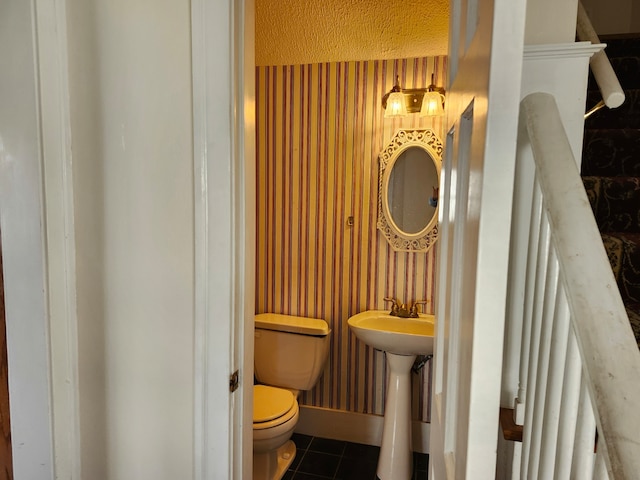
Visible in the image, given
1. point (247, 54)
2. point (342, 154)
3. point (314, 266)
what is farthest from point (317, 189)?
point (247, 54)

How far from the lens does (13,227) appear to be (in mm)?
1060

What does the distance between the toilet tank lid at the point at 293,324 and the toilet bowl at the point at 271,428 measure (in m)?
0.35

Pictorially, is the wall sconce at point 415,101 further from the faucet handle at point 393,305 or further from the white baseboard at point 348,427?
the white baseboard at point 348,427

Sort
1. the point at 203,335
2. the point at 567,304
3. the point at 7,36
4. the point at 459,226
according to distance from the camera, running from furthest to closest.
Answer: the point at 203,335
the point at 7,36
the point at 459,226
the point at 567,304

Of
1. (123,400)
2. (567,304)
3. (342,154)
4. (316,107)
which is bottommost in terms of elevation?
(123,400)

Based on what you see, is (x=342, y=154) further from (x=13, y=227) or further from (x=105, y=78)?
→ (x=13, y=227)

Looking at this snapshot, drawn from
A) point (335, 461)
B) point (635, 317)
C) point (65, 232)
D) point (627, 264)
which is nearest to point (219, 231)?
point (65, 232)

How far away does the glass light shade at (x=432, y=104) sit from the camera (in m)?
2.25

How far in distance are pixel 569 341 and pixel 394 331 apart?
1721 mm

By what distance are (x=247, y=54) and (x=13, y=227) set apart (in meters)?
0.76

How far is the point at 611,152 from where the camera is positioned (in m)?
1.79

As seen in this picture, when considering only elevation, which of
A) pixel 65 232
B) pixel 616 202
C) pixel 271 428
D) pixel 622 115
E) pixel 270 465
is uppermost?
pixel 622 115

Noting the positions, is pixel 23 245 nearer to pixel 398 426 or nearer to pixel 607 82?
pixel 607 82

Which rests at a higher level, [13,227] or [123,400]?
[13,227]
